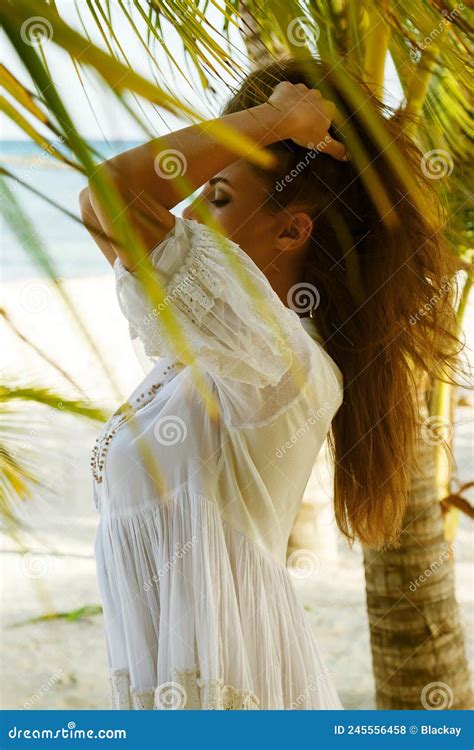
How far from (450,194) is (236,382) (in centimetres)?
79

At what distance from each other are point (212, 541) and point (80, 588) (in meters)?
5.16

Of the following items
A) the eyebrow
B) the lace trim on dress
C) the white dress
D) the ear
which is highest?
the eyebrow

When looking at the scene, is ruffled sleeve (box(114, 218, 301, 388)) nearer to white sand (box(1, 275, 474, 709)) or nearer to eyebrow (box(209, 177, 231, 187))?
eyebrow (box(209, 177, 231, 187))

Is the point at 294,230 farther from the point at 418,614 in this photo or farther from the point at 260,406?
the point at 418,614

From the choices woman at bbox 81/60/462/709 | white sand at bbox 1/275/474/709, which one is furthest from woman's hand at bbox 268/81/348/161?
white sand at bbox 1/275/474/709

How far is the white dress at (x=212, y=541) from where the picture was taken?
79 centimetres

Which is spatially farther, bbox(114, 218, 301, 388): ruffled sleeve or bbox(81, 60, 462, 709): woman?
bbox(81, 60, 462, 709): woman

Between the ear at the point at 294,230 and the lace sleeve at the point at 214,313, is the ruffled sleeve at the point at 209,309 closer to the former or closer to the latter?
the lace sleeve at the point at 214,313

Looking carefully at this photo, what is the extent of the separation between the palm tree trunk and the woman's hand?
87cm

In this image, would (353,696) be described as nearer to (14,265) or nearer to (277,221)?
(277,221)

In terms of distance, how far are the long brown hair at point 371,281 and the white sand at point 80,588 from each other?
54.1 inches

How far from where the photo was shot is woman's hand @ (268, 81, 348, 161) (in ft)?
2.25

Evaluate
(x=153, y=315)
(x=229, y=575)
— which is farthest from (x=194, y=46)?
(x=229, y=575)

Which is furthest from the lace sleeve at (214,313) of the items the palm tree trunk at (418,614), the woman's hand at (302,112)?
the palm tree trunk at (418,614)
